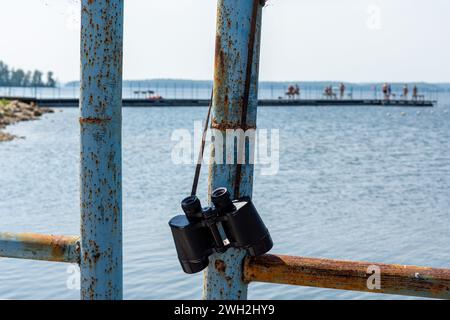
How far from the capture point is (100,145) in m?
2.84

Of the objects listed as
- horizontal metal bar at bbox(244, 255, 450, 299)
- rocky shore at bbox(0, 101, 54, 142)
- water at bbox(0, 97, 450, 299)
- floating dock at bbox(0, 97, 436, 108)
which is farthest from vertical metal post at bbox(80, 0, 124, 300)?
floating dock at bbox(0, 97, 436, 108)

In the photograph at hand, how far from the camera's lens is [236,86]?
109 inches

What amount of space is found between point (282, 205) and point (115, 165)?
15.5 m

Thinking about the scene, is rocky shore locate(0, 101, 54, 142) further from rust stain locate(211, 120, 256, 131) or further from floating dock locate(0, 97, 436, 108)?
rust stain locate(211, 120, 256, 131)

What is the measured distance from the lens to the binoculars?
8.61 ft

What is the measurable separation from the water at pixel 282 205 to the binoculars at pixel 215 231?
2.73 metres

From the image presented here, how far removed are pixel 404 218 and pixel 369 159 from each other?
15.2 metres

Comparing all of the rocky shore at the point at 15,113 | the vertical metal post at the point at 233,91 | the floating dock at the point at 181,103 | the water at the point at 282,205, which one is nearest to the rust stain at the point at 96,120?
the vertical metal post at the point at 233,91

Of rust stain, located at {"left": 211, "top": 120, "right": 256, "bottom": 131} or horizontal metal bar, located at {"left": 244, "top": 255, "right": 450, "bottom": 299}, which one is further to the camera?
rust stain, located at {"left": 211, "top": 120, "right": 256, "bottom": 131}

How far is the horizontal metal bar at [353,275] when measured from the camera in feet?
8.30

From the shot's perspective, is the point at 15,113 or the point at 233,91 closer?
the point at 233,91

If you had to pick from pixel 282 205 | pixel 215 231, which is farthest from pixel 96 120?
pixel 282 205

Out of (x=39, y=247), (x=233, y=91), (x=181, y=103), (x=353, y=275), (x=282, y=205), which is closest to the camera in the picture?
(x=353, y=275)

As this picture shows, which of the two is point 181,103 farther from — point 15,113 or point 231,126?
point 231,126
